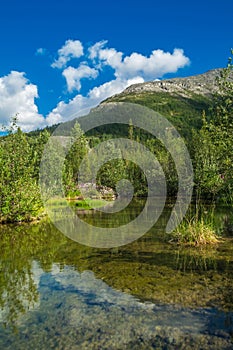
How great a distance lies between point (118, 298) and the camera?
10664mm

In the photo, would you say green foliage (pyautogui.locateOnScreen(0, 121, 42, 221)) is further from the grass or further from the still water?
the grass

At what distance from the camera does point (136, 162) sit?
319 ft

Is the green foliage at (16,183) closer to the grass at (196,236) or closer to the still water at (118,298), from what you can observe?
the still water at (118,298)

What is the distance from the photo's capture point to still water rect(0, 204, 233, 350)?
7.89m

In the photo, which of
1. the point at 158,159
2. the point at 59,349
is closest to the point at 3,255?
the point at 59,349

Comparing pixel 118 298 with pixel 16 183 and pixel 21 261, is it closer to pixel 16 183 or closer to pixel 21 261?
pixel 21 261

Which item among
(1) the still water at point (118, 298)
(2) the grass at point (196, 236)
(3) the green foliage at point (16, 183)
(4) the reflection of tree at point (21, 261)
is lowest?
(4) the reflection of tree at point (21, 261)

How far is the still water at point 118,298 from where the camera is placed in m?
→ 7.89

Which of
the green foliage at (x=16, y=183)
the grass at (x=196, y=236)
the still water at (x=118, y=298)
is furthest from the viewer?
the green foliage at (x=16, y=183)

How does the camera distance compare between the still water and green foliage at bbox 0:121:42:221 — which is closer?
the still water

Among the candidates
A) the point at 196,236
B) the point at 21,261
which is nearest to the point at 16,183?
the point at 21,261

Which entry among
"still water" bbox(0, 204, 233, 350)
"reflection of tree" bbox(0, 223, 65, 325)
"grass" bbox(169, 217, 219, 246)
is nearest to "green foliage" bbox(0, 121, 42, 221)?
"reflection of tree" bbox(0, 223, 65, 325)

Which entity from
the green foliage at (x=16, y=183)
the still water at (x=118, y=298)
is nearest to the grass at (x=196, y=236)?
the still water at (x=118, y=298)

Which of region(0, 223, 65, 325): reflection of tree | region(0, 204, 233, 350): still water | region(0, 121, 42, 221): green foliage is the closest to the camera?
region(0, 204, 233, 350): still water
